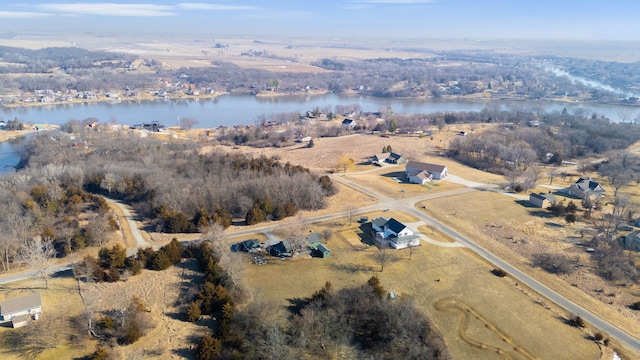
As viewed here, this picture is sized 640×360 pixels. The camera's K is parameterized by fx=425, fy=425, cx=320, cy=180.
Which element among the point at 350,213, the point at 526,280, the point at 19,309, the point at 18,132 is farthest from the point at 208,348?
the point at 18,132

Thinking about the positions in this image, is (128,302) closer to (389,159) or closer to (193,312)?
(193,312)

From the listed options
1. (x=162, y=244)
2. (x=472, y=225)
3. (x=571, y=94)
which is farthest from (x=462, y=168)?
(x=571, y=94)

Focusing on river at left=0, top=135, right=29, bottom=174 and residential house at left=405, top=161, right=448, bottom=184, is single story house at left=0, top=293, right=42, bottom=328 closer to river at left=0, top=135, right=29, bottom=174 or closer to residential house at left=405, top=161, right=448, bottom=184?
residential house at left=405, top=161, right=448, bottom=184

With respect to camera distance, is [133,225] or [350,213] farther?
[350,213]

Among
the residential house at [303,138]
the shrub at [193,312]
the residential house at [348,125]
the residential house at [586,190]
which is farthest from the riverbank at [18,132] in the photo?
the residential house at [586,190]

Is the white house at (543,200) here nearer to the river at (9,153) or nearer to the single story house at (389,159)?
the single story house at (389,159)

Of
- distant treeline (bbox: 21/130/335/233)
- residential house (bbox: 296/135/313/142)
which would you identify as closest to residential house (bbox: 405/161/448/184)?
distant treeline (bbox: 21/130/335/233)
